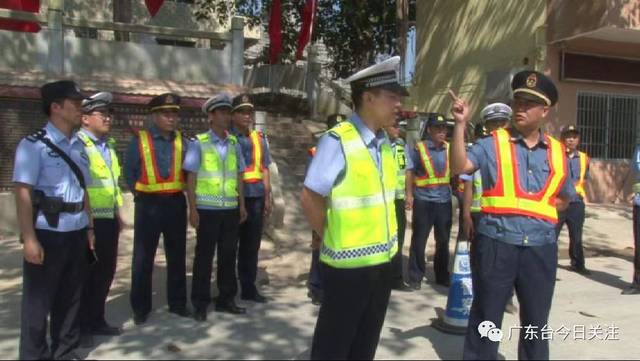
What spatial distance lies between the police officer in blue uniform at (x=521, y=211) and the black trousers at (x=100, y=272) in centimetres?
293

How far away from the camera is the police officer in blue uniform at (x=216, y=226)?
17.5 ft

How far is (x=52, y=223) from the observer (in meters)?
4.02

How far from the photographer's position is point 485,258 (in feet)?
12.1

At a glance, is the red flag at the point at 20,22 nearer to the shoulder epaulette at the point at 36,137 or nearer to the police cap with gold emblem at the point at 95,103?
the police cap with gold emblem at the point at 95,103

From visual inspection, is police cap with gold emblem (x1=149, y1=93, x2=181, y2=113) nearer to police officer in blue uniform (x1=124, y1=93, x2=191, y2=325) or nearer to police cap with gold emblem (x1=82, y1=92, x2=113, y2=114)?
Answer: police officer in blue uniform (x1=124, y1=93, x2=191, y2=325)

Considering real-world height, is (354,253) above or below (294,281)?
above

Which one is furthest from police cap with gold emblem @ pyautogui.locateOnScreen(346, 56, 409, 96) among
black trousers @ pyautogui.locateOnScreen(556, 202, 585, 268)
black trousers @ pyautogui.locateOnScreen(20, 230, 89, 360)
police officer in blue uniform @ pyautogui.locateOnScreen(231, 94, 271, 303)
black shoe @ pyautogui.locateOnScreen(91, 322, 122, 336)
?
black trousers @ pyautogui.locateOnScreen(556, 202, 585, 268)

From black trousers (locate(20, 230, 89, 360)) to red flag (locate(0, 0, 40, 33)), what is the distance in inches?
371

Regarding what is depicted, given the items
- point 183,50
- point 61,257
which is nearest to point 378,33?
point 183,50

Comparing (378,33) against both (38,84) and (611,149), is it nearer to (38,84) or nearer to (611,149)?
(611,149)

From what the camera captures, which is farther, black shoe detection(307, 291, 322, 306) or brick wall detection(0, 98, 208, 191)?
brick wall detection(0, 98, 208, 191)

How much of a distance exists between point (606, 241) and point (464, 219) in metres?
5.68

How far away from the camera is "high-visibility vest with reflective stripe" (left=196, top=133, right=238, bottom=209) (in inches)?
212

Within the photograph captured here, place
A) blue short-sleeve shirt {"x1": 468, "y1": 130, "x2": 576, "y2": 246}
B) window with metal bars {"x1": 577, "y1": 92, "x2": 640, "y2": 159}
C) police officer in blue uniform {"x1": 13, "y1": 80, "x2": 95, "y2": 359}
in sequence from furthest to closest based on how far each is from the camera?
window with metal bars {"x1": 577, "y1": 92, "x2": 640, "y2": 159} < police officer in blue uniform {"x1": 13, "y1": 80, "x2": 95, "y2": 359} < blue short-sleeve shirt {"x1": 468, "y1": 130, "x2": 576, "y2": 246}
